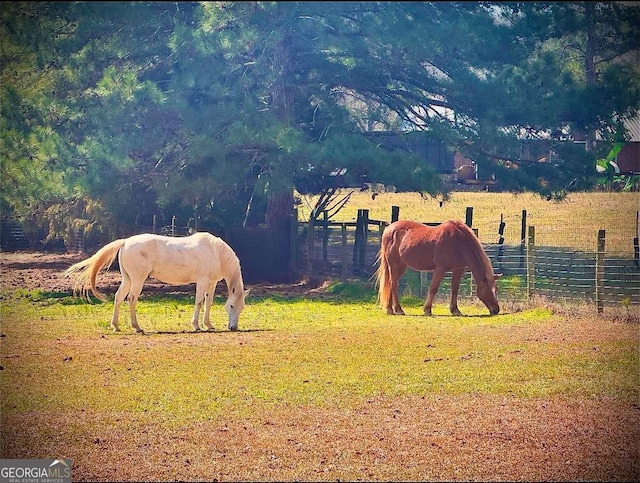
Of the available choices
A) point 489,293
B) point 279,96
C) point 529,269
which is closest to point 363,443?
point 489,293

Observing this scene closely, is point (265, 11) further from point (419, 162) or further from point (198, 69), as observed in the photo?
point (419, 162)

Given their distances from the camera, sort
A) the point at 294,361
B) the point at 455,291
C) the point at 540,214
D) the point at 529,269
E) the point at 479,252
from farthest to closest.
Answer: the point at 540,214 < the point at 529,269 < the point at 455,291 < the point at 479,252 < the point at 294,361

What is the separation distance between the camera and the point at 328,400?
838 centimetres

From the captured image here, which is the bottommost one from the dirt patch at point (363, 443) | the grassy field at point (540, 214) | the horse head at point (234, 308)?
the dirt patch at point (363, 443)

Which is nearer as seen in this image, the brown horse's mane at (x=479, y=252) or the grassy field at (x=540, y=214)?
the brown horse's mane at (x=479, y=252)

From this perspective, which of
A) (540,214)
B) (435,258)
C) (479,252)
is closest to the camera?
(479,252)

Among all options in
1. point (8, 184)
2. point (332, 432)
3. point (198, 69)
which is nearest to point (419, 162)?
point (198, 69)

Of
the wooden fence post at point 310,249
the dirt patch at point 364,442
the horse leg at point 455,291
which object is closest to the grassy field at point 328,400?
the dirt patch at point 364,442

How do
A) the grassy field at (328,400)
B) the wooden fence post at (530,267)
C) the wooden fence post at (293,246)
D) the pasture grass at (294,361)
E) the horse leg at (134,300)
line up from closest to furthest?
the grassy field at (328,400) < the pasture grass at (294,361) < the horse leg at (134,300) < the wooden fence post at (530,267) < the wooden fence post at (293,246)

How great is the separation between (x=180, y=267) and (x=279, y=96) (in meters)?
4.00

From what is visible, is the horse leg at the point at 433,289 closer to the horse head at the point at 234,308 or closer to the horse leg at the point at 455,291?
the horse leg at the point at 455,291

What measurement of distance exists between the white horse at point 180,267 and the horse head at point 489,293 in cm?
379

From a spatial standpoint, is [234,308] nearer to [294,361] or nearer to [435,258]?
[294,361]

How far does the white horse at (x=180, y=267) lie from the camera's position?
42.9ft
